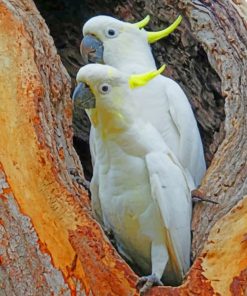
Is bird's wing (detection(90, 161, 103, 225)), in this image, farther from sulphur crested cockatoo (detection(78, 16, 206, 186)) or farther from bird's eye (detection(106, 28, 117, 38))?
bird's eye (detection(106, 28, 117, 38))

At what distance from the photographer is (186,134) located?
277cm

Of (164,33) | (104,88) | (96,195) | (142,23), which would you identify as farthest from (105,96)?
(142,23)

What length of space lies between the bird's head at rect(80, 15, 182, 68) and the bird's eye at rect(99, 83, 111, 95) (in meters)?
0.54

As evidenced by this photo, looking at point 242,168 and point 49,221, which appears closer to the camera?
point 49,221

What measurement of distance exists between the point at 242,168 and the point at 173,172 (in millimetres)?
215

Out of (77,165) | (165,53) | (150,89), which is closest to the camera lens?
(77,165)

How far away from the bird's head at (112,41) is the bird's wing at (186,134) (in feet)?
0.89

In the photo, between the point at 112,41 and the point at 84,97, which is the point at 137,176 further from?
the point at 112,41

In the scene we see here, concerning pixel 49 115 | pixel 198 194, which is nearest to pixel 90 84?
pixel 49 115

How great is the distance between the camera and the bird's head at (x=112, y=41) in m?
3.01

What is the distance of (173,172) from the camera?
250cm

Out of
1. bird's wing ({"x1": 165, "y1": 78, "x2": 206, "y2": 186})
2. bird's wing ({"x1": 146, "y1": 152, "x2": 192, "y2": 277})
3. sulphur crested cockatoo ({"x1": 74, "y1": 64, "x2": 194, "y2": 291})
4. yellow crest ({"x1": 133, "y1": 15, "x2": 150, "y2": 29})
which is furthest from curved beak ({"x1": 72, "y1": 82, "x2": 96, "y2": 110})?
yellow crest ({"x1": 133, "y1": 15, "x2": 150, "y2": 29})

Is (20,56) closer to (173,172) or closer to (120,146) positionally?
(120,146)

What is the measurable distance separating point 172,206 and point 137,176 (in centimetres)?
14
